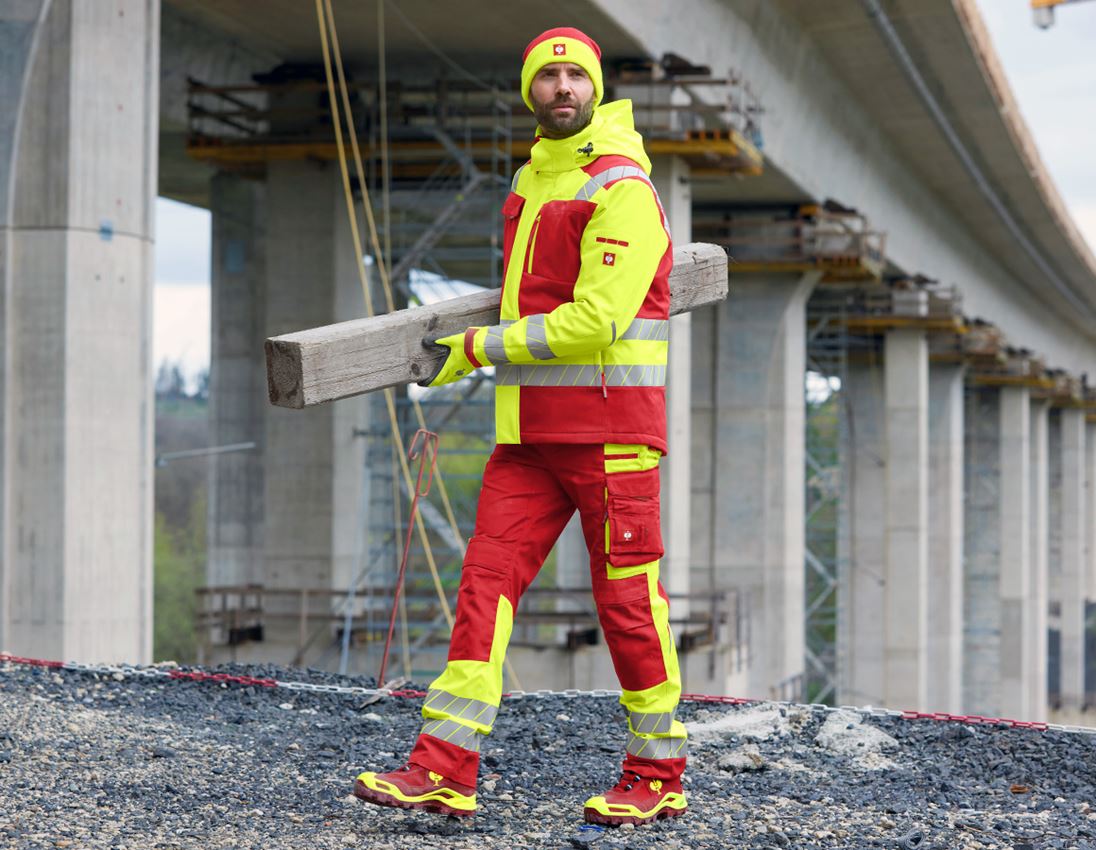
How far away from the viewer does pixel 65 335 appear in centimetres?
1005

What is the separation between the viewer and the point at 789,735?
270 inches

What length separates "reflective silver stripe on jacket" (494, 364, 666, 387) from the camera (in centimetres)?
503

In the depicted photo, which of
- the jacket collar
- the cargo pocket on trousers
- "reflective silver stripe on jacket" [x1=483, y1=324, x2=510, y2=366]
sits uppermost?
the jacket collar

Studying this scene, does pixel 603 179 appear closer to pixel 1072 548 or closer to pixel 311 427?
pixel 311 427

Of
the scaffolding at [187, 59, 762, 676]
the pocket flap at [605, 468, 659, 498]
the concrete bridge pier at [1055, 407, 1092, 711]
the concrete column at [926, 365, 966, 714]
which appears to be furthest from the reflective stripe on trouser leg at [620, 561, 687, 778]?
the concrete bridge pier at [1055, 407, 1092, 711]

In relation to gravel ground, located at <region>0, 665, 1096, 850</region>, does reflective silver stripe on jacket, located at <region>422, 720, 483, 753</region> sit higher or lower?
higher

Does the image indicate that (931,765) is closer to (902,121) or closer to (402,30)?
(402,30)

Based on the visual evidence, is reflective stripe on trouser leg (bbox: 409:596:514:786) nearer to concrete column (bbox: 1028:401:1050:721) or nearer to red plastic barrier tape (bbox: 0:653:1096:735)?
red plastic barrier tape (bbox: 0:653:1096:735)

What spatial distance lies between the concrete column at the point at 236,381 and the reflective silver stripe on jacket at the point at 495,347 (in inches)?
879

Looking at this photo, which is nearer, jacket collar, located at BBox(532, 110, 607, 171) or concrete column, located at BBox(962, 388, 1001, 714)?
jacket collar, located at BBox(532, 110, 607, 171)

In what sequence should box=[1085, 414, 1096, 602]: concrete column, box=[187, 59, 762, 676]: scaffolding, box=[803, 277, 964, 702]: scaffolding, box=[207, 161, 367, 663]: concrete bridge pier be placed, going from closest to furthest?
box=[187, 59, 762, 676]: scaffolding
box=[207, 161, 367, 663]: concrete bridge pier
box=[803, 277, 964, 702]: scaffolding
box=[1085, 414, 1096, 602]: concrete column

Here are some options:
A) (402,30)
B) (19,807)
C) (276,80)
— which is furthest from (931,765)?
(276,80)

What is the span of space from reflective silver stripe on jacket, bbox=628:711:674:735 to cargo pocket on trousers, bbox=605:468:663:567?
492 millimetres

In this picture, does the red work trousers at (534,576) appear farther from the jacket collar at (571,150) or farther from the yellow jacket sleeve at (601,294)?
the jacket collar at (571,150)
